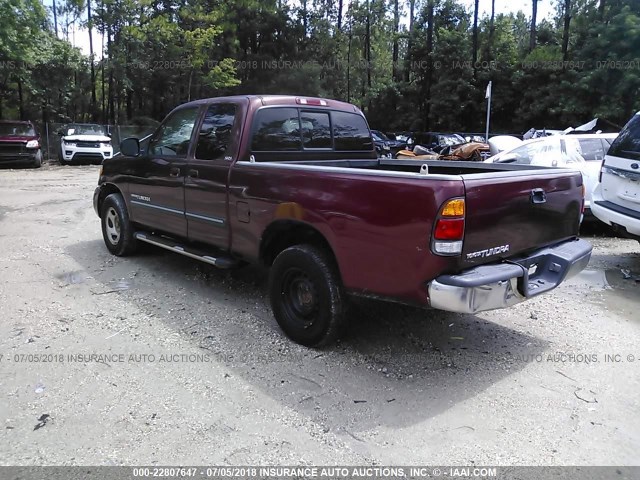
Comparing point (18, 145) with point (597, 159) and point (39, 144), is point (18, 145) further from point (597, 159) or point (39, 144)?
point (597, 159)

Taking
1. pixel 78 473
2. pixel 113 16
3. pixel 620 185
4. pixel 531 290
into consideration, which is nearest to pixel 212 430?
pixel 78 473

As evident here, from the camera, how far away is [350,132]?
5520 mm

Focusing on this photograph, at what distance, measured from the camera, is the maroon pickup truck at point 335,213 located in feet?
10.5

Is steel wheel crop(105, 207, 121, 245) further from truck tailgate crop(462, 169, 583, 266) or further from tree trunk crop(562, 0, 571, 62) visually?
tree trunk crop(562, 0, 571, 62)

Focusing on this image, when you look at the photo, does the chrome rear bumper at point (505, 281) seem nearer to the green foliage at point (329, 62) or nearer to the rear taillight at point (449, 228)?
the rear taillight at point (449, 228)

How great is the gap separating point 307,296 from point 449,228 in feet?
4.47

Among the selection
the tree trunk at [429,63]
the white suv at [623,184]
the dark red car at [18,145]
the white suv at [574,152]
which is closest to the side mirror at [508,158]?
the white suv at [574,152]

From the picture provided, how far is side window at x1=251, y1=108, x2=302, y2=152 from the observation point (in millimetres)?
4721

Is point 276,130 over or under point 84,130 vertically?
under

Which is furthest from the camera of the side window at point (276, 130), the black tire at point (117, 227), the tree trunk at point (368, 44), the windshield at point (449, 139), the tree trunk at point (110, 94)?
the tree trunk at point (368, 44)

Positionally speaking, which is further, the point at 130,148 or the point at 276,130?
the point at 130,148

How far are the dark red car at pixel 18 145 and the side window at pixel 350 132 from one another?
Result: 17.4 meters

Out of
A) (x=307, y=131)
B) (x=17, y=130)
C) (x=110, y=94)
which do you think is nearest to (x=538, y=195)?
(x=307, y=131)

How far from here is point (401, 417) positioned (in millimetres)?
3156
